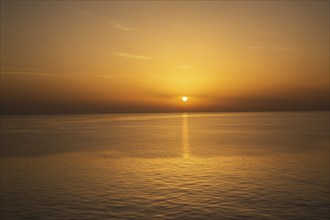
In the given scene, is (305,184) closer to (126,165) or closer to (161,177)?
(161,177)

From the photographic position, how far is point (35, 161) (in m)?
39.6

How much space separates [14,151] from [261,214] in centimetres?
4189

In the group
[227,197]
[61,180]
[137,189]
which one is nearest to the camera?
[227,197]

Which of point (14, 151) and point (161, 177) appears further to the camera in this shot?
point (14, 151)

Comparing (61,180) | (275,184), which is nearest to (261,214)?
(275,184)

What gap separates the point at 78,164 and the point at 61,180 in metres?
8.88

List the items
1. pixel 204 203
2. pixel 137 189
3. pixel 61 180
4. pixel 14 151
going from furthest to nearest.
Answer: pixel 14 151
pixel 61 180
pixel 137 189
pixel 204 203

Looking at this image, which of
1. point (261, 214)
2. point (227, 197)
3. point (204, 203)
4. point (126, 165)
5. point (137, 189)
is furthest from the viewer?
point (126, 165)

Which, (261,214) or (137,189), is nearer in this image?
(261,214)

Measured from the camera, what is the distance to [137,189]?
81.9 feet

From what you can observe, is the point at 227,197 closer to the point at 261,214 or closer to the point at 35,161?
the point at 261,214

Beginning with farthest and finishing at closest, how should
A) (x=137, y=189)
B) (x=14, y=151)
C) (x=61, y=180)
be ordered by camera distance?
(x=14, y=151)
(x=61, y=180)
(x=137, y=189)

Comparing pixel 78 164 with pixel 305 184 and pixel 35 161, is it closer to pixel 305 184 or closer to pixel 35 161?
pixel 35 161

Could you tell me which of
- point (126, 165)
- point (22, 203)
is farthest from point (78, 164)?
point (22, 203)
